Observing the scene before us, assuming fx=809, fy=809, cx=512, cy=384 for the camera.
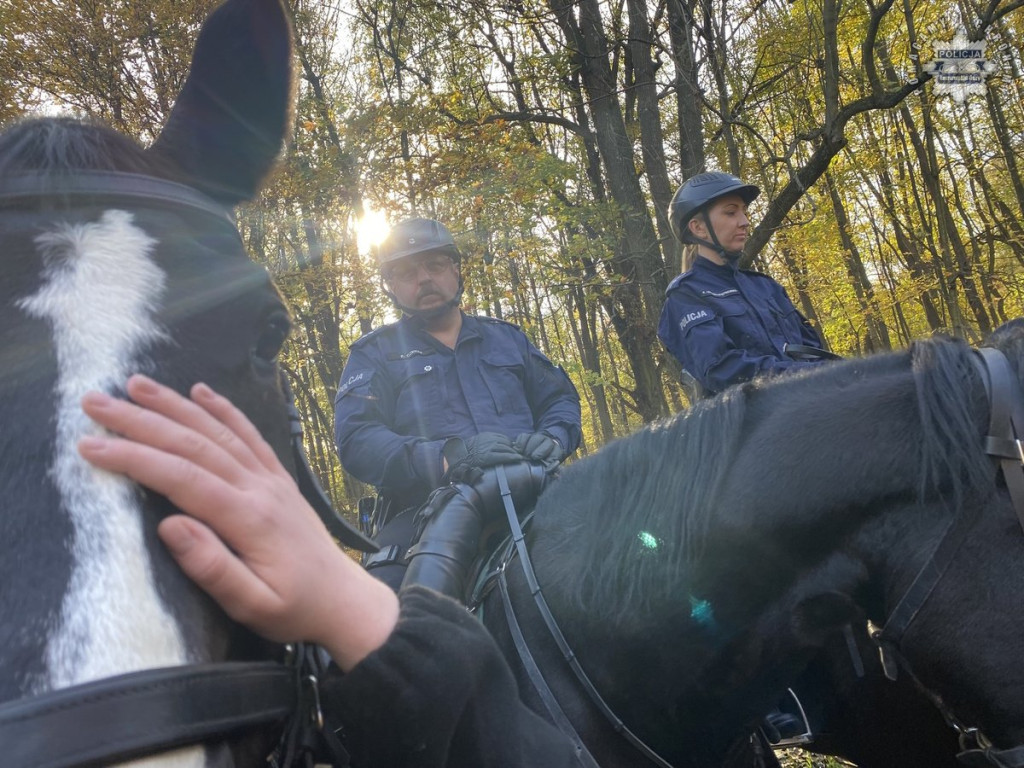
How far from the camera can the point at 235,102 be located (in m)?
1.62

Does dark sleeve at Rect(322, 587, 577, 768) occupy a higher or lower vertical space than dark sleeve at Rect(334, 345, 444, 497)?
lower

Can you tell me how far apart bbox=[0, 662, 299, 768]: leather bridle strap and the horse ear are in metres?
0.95

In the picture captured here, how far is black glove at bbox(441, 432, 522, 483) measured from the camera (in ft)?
9.49

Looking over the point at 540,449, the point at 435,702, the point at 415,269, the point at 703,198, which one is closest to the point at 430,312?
the point at 415,269

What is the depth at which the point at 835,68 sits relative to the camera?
21.8 feet

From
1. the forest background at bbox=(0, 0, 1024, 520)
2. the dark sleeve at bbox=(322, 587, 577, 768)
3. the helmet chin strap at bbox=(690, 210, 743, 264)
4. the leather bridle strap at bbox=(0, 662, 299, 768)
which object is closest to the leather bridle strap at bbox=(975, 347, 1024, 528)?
the dark sleeve at bbox=(322, 587, 577, 768)

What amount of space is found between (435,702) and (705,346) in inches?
104

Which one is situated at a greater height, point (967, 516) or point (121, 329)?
point (121, 329)

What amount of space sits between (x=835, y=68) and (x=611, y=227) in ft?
16.8

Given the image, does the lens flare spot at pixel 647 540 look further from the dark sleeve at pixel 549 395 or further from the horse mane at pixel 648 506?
the dark sleeve at pixel 549 395

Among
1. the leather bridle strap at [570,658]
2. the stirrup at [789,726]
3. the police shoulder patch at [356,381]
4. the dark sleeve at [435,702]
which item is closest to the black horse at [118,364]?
the dark sleeve at [435,702]

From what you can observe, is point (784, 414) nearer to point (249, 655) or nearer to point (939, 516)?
point (939, 516)

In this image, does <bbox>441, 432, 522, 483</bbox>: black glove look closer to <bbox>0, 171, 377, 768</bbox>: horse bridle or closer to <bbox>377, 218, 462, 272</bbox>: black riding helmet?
<bbox>377, 218, 462, 272</bbox>: black riding helmet

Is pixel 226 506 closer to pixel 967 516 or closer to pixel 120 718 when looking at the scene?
pixel 120 718
